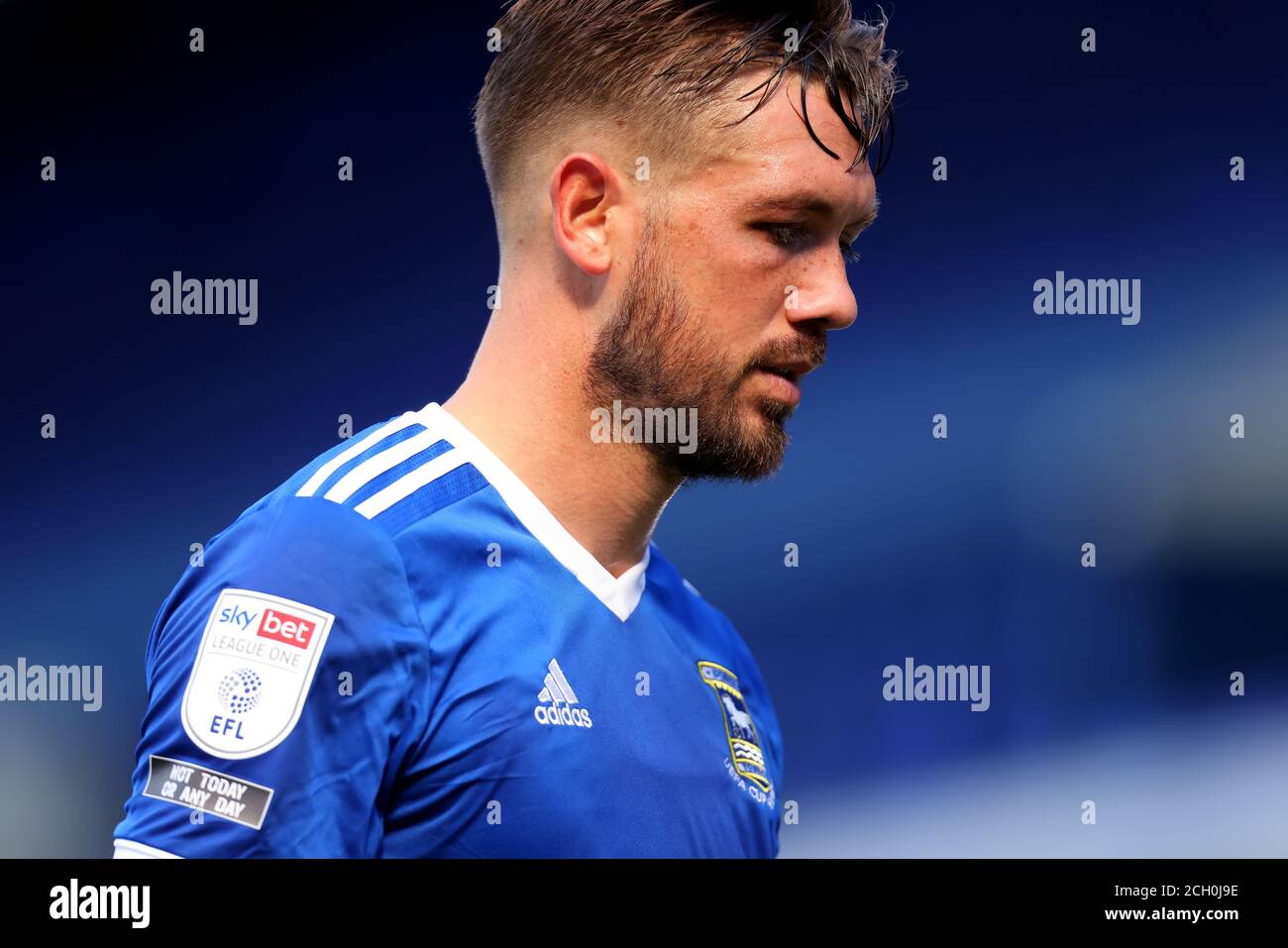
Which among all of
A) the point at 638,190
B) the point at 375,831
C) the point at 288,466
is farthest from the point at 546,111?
the point at 288,466

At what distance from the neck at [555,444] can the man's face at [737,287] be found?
49 mm

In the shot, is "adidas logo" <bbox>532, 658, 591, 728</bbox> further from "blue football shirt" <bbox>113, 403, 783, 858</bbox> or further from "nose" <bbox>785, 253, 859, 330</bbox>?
"nose" <bbox>785, 253, 859, 330</bbox>

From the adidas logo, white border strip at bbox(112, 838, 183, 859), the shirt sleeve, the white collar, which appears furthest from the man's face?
white border strip at bbox(112, 838, 183, 859)

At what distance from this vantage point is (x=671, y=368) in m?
1.71

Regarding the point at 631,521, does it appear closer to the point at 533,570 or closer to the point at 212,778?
the point at 533,570

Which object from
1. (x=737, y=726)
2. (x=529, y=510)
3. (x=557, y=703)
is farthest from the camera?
(x=737, y=726)

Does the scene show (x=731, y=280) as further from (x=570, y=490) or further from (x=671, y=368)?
(x=570, y=490)

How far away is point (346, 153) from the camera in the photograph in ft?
11.6

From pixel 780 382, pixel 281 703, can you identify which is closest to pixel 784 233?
pixel 780 382

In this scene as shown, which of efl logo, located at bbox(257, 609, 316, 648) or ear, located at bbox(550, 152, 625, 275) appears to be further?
ear, located at bbox(550, 152, 625, 275)

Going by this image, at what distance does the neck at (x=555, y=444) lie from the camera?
5.53 ft

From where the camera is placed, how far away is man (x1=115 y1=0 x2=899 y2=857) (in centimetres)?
134

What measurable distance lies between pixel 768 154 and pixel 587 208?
28 centimetres

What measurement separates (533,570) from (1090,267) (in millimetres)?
2694
